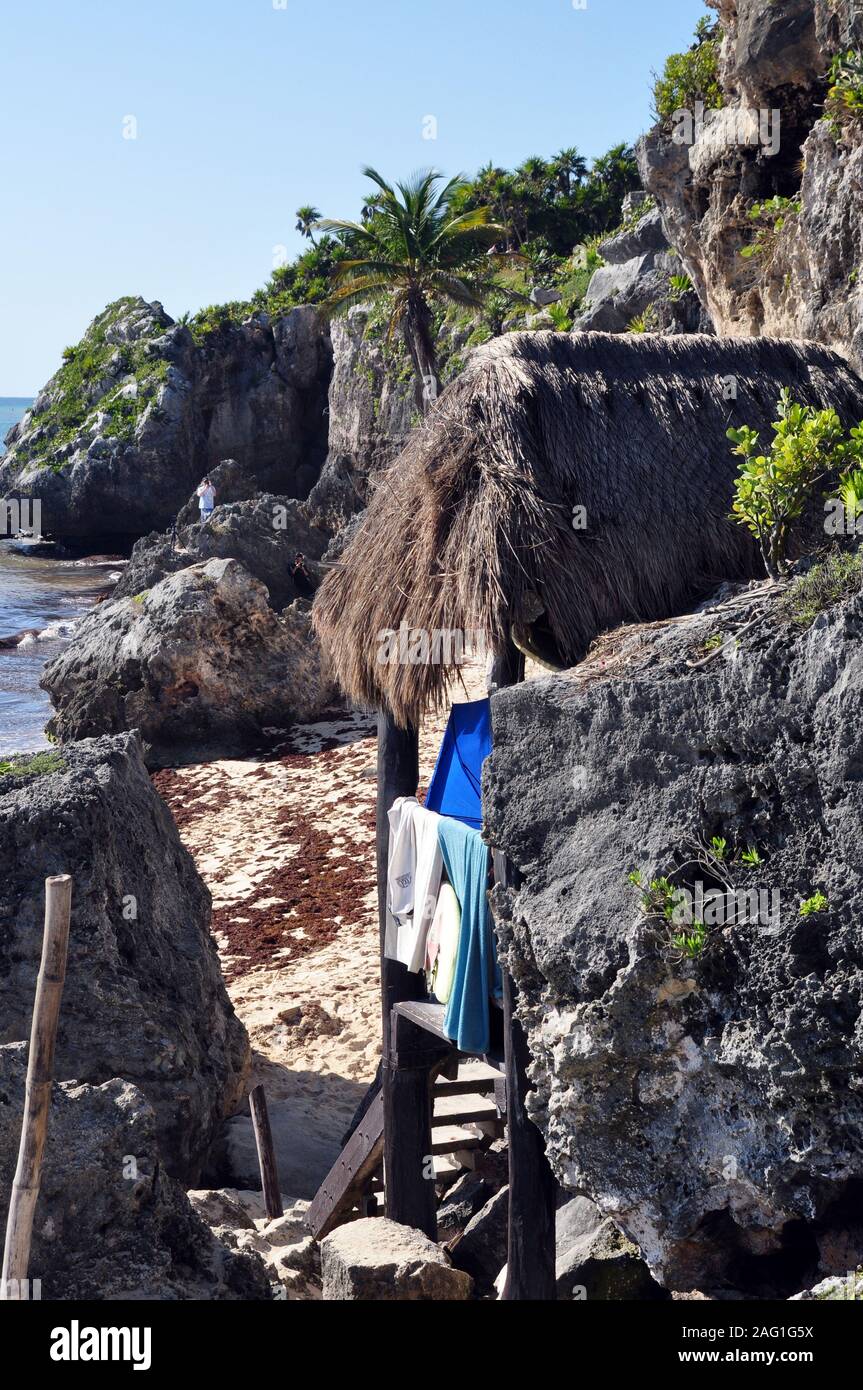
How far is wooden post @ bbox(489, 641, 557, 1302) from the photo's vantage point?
555cm

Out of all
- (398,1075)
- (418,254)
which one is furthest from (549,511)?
(418,254)

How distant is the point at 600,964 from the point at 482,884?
1.52 metres

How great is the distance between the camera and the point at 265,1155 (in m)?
7.48

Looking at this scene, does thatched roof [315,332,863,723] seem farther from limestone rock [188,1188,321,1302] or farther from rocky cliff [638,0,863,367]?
limestone rock [188,1188,321,1302]

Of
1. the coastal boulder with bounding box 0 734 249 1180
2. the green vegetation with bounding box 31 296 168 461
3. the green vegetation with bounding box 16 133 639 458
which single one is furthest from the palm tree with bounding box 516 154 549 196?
the coastal boulder with bounding box 0 734 249 1180

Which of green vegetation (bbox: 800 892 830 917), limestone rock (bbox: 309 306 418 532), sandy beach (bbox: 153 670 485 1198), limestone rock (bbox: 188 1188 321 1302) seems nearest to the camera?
green vegetation (bbox: 800 892 830 917)

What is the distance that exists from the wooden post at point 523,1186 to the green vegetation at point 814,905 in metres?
1.89

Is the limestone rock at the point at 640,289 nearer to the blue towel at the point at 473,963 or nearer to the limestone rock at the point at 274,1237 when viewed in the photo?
the blue towel at the point at 473,963

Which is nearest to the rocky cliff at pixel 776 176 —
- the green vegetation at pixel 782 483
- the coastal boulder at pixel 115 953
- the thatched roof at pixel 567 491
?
the thatched roof at pixel 567 491

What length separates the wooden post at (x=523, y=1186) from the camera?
18.2 ft

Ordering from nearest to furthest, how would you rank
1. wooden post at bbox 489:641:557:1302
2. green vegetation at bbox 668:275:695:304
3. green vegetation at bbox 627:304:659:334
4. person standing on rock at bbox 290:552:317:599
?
wooden post at bbox 489:641:557:1302, green vegetation at bbox 668:275:695:304, green vegetation at bbox 627:304:659:334, person standing on rock at bbox 290:552:317:599

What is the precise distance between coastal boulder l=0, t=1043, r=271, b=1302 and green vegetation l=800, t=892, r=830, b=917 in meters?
3.09
